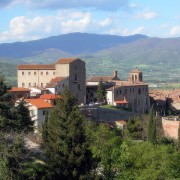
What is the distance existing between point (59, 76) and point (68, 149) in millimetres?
36564

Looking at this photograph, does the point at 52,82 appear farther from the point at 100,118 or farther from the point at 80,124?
the point at 80,124

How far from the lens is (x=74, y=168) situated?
27641 millimetres

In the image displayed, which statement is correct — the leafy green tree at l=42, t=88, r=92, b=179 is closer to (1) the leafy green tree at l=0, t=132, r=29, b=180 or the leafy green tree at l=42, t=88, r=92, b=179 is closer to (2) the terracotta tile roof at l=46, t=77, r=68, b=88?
(1) the leafy green tree at l=0, t=132, r=29, b=180

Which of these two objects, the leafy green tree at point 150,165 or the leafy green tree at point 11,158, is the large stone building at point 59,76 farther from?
the leafy green tree at point 11,158

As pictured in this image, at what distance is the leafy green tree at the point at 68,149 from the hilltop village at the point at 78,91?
68.7 ft

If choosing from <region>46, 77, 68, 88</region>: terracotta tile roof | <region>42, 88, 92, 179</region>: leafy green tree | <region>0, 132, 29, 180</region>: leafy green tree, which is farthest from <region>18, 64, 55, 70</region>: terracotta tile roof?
<region>0, 132, 29, 180</region>: leafy green tree

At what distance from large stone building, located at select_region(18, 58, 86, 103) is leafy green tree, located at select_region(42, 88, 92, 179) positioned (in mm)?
31038

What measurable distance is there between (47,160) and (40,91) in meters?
31.2

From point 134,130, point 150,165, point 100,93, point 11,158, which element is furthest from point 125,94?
point 11,158

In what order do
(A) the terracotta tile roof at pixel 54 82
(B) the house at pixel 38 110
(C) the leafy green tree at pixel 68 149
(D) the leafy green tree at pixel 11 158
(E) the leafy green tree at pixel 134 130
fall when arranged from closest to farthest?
(D) the leafy green tree at pixel 11 158 → (C) the leafy green tree at pixel 68 149 → (B) the house at pixel 38 110 → (E) the leafy green tree at pixel 134 130 → (A) the terracotta tile roof at pixel 54 82

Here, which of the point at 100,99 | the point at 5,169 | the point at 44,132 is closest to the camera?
the point at 5,169

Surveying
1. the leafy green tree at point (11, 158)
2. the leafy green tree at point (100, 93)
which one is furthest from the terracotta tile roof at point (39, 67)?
the leafy green tree at point (11, 158)

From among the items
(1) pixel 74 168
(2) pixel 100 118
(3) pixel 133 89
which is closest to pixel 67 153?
(1) pixel 74 168

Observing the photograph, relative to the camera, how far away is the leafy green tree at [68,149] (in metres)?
27.7
